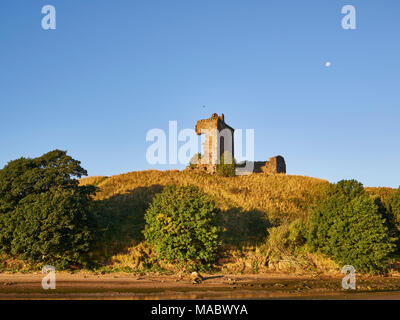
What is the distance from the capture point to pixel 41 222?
21438mm

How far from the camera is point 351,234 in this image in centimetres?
2173

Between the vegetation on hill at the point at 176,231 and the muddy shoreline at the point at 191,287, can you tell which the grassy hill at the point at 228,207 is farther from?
the muddy shoreline at the point at 191,287

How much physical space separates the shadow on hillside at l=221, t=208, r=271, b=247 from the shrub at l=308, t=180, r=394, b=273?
4.89 metres

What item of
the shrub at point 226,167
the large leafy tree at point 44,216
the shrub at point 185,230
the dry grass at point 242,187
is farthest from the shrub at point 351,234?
the shrub at point 226,167

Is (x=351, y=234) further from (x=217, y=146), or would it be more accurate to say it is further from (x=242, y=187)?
(x=217, y=146)

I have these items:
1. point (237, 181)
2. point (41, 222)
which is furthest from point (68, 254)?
point (237, 181)

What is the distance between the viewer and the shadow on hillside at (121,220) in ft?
82.0

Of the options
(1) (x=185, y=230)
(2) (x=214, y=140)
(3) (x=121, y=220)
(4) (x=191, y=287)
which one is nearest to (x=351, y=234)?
(1) (x=185, y=230)

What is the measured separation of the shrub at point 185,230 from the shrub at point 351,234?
7194mm

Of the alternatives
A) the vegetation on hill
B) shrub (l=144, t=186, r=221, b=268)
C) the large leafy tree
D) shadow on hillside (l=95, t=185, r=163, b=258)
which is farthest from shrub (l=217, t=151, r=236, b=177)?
the large leafy tree

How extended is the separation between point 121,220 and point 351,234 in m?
18.5
